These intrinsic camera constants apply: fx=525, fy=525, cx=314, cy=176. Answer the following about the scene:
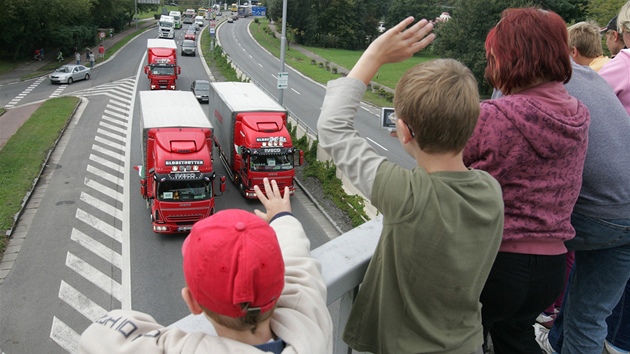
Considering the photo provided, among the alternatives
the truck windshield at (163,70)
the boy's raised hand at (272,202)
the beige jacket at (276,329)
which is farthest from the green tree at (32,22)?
the beige jacket at (276,329)

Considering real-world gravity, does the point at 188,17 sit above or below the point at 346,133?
below

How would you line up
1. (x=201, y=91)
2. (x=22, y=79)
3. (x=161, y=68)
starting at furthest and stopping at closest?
(x=22, y=79) → (x=161, y=68) → (x=201, y=91)

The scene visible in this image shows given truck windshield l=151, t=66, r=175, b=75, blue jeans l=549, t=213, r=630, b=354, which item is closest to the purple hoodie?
blue jeans l=549, t=213, r=630, b=354

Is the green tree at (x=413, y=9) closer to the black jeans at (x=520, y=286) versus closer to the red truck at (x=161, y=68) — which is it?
the red truck at (x=161, y=68)

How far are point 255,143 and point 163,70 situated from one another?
80.8 ft

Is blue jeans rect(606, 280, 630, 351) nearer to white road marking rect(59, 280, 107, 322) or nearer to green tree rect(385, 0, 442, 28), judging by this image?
white road marking rect(59, 280, 107, 322)

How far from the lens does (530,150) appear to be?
89.0 inches

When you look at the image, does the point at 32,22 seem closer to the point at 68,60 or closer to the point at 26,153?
the point at 68,60

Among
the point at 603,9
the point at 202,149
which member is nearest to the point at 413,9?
the point at 603,9

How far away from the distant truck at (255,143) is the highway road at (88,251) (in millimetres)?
1455

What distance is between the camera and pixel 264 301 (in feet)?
5.29

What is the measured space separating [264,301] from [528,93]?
1562 millimetres

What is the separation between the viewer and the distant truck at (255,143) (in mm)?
21891

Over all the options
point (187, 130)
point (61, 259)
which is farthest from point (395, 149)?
point (61, 259)
